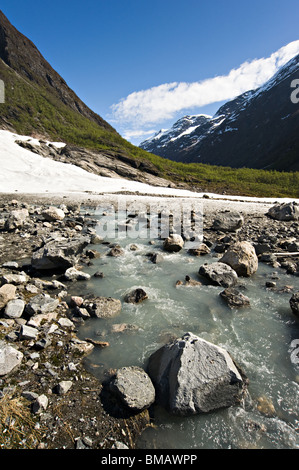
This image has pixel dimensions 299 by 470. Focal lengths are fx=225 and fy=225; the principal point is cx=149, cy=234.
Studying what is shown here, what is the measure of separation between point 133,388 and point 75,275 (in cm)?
508

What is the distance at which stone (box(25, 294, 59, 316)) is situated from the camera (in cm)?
572

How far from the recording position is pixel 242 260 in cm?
890

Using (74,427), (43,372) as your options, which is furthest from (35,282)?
(74,427)

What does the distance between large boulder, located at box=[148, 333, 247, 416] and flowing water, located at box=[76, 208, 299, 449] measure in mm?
190

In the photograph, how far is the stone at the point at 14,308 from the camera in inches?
215

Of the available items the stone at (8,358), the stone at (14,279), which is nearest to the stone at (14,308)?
the stone at (8,358)

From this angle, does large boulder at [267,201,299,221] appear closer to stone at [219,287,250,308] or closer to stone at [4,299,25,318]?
stone at [219,287,250,308]

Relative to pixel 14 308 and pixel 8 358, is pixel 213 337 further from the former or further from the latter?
Result: pixel 14 308

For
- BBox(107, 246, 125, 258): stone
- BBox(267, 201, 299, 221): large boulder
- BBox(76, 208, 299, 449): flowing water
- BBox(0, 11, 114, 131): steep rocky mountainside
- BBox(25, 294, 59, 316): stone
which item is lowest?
BBox(76, 208, 299, 449): flowing water

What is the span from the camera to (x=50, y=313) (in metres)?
5.86

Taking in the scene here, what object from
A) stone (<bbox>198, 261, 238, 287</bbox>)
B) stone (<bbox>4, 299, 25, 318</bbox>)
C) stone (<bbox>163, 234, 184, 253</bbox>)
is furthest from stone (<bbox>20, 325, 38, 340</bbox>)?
stone (<bbox>163, 234, 184, 253</bbox>)

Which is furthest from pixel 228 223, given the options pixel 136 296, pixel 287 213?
pixel 136 296

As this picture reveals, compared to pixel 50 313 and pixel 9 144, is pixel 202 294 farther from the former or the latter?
pixel 9 144

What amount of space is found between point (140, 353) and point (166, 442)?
1.77 meters
